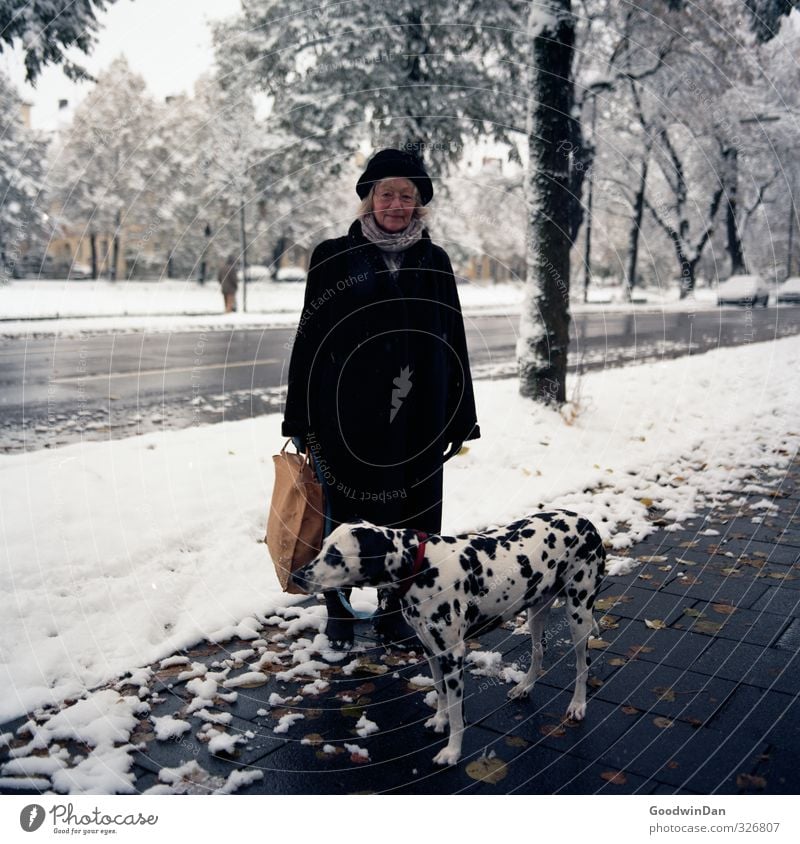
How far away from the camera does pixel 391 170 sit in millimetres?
4012

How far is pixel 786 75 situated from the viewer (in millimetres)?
17391

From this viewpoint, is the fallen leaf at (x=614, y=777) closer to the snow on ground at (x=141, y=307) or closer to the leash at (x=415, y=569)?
the leash at (x=415, y=569)

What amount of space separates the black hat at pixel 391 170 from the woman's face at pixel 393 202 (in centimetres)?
3

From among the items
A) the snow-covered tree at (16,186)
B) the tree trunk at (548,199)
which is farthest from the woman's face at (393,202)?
the snow-covered tree at (16,186)

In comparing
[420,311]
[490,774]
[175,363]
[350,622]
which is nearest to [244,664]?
[350,622]

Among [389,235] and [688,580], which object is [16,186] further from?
[688,580]

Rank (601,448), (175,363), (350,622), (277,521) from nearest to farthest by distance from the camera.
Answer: (277,521)
(350,622)
(601,448)
(175,363)

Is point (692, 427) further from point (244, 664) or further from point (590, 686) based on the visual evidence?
point (244, 664)

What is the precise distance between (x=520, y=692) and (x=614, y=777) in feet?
2.29

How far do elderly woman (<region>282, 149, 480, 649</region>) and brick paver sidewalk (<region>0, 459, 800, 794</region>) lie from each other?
0.60 metres

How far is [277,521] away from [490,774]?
5.17 ft

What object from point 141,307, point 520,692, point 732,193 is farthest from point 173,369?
point 732,193

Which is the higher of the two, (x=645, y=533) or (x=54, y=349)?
(x=54, y=349)

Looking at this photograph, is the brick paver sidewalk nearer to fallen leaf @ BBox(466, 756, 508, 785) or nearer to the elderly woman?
fallen leaf @ BBox(466, 756, 508, 785)
